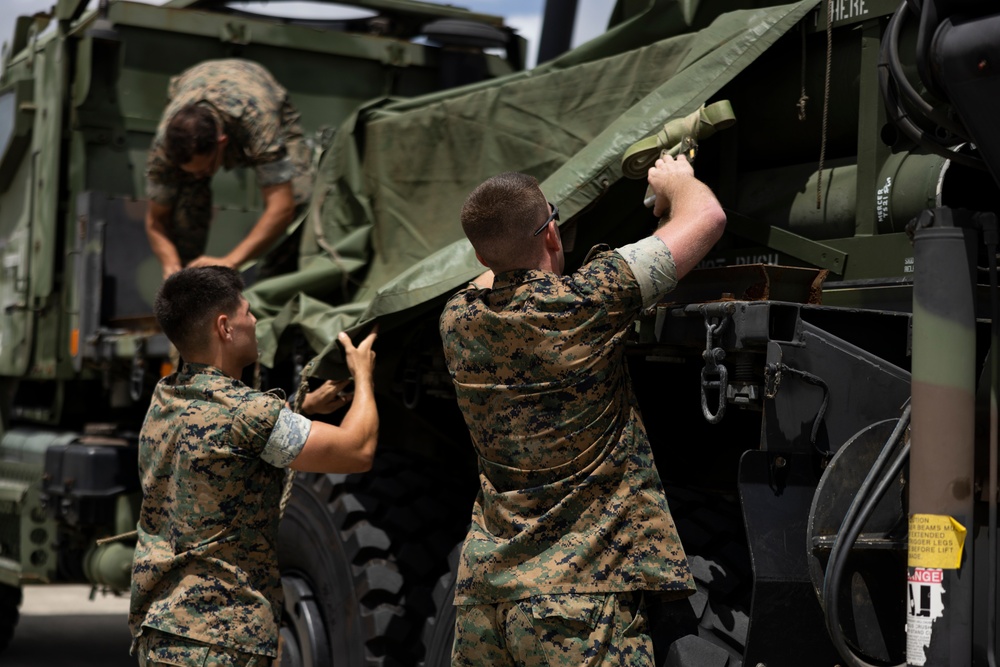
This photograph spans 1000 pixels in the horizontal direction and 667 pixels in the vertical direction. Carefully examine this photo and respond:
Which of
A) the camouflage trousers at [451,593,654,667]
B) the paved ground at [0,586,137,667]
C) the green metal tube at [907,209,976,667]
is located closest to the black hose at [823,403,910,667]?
the green metal tube at [907,209,976,667]

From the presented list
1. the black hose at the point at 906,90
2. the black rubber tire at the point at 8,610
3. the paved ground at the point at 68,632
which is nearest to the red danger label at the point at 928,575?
the black hose at the point at 906,90

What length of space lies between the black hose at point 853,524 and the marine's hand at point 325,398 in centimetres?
186

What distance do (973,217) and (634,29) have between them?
2113mm

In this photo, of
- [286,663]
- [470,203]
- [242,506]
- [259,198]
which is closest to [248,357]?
[242,506]

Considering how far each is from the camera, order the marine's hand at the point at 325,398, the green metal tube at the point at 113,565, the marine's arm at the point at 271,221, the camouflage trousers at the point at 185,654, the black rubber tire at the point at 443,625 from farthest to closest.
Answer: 1. the green metal tube at the point at 113,565
2. the marine's arm at the point at 271,221
3. the marine's hand at the point at 325,398
4. the black rubber tire at the point at 443,625
5. the camouflage trousers at the point at 185,654

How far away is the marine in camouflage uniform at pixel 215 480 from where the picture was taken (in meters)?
3.53

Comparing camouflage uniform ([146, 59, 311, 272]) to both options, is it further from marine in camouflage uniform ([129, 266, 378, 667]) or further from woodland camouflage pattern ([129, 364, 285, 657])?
woodland camouflage pattern ([129, 364, 285, 657])

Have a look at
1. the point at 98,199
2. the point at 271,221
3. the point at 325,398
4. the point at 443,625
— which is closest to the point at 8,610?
the point at 98,199

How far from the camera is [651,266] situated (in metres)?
3.06

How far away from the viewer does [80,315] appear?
21.2ft

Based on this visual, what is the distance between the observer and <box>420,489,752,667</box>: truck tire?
307 cm

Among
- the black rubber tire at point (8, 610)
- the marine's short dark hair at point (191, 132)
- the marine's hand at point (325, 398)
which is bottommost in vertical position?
the black rubber tire at point (8, 610)

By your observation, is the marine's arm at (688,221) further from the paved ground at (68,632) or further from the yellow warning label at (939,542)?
the paved ground at (68,632)

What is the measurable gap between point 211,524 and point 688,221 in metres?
1.41
